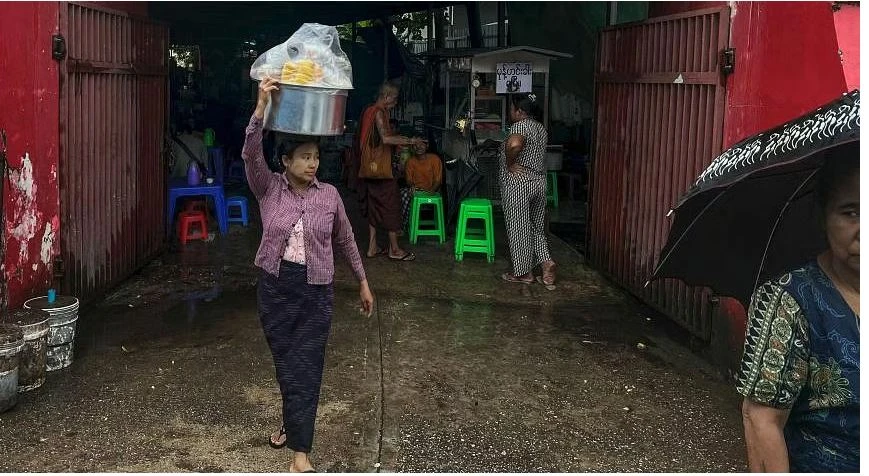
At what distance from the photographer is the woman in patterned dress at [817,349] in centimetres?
199

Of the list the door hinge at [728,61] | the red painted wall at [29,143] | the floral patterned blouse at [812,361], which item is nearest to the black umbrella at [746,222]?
the floral patterned blouse at [812,361]

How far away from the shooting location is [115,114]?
657 centimetres

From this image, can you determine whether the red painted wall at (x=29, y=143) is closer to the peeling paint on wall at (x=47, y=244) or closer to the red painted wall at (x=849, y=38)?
the peeling paint on wall at (x=47, y=244)

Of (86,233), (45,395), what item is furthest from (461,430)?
(86,233)

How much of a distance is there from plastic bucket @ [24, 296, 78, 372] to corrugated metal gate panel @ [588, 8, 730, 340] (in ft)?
12.9

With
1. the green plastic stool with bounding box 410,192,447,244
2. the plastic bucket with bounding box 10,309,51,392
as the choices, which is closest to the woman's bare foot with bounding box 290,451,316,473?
the plastic bucket with bounding box 10,309,51,392

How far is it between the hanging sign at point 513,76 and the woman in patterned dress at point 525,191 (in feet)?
10.3

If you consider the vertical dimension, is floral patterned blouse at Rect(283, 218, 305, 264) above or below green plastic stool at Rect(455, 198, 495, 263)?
above

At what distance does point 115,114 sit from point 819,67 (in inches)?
197

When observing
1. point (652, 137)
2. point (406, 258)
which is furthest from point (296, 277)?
point (406, 258)

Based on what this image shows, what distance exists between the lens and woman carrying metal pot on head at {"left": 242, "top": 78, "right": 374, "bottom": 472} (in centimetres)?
359

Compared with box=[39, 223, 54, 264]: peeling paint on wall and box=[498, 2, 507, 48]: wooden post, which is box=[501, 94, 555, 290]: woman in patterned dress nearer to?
box=[39, 223, 54, 264]: peeling paint on wall

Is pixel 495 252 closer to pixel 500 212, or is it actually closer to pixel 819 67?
pixel 500 212

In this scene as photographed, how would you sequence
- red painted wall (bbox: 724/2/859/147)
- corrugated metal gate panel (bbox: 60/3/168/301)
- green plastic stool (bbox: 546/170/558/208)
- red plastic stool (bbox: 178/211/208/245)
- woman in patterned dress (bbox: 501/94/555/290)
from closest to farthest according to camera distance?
red painted wall (bbox: 724/2/859/147), corrugated metal gate panel (bbox: 60/3/168/301), woman in patterned dress (bbox: 501/94/555/290), red plastic stool (bbox: 178/211/208/245), green plastic stool (bbox: 546/170/558/208)
